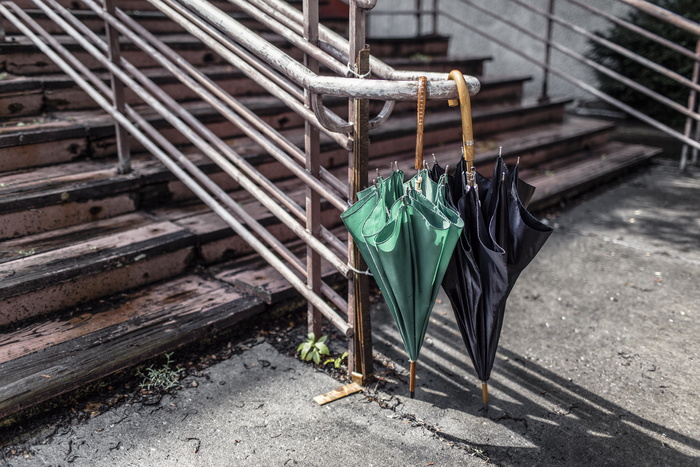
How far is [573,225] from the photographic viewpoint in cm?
416

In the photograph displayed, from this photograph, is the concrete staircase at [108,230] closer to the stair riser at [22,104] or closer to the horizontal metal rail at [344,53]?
the stair riser at [22,104]

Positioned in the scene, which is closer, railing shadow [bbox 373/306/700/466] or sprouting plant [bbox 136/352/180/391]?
railing shadow [bbox 373/306/700/466]

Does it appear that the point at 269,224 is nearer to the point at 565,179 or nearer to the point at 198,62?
the point at 198,62

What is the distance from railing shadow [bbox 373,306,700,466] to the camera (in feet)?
6.61

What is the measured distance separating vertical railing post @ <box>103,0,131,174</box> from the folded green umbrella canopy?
1.69 meters

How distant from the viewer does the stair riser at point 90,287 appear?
2.45 metres

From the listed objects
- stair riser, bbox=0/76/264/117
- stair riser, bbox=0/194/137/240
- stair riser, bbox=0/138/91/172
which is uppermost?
stair riser, bbox=0/76/264/117

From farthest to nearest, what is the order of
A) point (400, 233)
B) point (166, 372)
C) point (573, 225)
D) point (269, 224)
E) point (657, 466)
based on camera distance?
point (573, 225), point (269, 224), point (166, 372), point (657, 466), point (400, 233)

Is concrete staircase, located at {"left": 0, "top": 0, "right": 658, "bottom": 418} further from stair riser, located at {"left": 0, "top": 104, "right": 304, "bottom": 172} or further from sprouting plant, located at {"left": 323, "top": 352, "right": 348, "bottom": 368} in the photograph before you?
sprouting plant, located at {"left": 323, "top": 352, "right": 348, "bottom": 368}

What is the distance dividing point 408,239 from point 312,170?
72 cm

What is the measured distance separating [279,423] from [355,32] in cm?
134

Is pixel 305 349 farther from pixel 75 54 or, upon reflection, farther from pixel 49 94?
pixel 75 54

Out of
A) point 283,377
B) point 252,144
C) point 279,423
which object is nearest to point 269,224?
point 252,144

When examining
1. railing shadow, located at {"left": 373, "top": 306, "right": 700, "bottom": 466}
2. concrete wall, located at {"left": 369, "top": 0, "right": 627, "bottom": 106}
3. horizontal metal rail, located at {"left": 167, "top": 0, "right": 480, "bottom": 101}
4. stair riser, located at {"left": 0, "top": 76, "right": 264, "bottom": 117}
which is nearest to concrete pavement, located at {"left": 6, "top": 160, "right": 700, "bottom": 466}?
railing shadow, located at {"left": 373, "top": 306, "right": 700, "bottom": 466}
